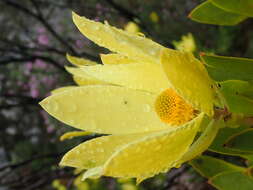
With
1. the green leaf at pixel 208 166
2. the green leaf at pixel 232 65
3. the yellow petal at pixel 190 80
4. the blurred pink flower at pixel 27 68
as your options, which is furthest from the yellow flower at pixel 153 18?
the yellow petal at pixel 190 80

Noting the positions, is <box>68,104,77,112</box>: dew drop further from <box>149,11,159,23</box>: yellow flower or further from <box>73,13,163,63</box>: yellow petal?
<box>149,11,159,23</box>: yellow flower

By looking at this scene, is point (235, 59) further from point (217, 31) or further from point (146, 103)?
point (217, 31)

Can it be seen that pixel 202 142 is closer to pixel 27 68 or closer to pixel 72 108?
pixel 72 108

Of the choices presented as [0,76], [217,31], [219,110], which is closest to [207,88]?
[219,110]

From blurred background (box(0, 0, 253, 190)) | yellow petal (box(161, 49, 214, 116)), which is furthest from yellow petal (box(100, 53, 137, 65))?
blurred background (box(0, 0, 253, 190))

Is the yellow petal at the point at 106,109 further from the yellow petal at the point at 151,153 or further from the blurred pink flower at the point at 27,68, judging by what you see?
the blurred pink flower at the point at 27,68

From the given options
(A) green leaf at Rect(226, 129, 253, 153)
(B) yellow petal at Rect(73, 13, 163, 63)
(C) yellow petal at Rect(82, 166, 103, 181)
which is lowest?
(C) yellow petal at Rect(82, 166, 103, 181)

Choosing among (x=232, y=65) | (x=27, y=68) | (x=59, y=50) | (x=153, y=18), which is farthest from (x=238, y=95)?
(x=27, y=68)
